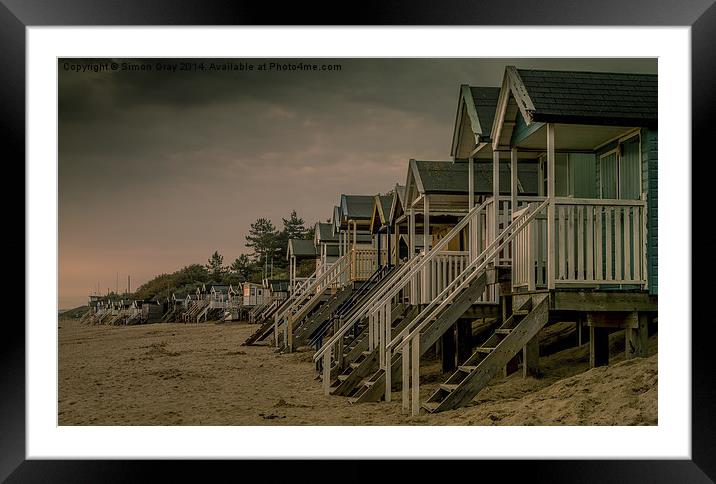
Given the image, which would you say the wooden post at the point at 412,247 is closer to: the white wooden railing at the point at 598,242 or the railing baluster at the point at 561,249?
the white wooden railing at the point at 598,242

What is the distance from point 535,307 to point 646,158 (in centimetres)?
289

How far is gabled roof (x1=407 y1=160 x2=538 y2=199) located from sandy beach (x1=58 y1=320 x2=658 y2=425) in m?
3.51

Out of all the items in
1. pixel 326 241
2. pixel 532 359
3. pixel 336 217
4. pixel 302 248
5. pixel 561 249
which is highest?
→ pixel 336 217

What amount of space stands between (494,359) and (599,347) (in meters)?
2.31

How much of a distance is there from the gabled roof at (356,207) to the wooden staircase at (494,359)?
15261 millimetres

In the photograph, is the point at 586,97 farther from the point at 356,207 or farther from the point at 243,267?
the point at 243,267

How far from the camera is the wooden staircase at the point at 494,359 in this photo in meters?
10.7

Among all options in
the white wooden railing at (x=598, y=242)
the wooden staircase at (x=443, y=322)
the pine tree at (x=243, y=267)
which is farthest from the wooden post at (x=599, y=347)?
the pine tree at (x=243, y=267)

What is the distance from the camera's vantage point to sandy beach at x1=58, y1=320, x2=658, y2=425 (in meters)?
10.4

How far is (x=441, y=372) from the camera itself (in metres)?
15.4
